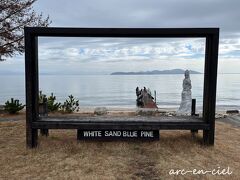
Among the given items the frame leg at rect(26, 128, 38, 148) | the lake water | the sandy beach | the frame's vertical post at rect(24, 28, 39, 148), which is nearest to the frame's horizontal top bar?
the frame's vertical post at rect(24, 28, 39, 148)

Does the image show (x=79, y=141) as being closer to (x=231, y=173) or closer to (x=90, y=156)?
(x=90, y=156)

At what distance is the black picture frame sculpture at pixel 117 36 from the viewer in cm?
737

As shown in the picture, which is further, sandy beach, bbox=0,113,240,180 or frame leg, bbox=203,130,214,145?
frame leg, bbox=203,130,214,145

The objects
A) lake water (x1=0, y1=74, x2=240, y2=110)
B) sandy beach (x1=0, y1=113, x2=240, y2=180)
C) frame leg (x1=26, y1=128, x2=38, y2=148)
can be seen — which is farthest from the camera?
lake water (x1=0, y1=74, x2=240, y2=110)

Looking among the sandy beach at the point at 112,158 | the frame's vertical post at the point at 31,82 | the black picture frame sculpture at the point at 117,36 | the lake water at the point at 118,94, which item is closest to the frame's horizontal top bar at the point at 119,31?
the black picture frame sculpture at the point at 117,36

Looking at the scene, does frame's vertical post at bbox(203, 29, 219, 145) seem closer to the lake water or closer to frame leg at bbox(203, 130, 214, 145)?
frame leg at bbox(203, 130, 214, 145)

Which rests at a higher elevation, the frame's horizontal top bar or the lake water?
the frame's horizontal top bar

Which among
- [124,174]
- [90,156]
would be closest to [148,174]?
[124,174]

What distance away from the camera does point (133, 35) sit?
7516mm

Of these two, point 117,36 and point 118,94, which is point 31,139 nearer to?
point 117,36

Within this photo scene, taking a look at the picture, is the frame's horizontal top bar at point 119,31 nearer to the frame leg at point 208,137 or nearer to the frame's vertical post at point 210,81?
the frame's vertical post at point 210,81

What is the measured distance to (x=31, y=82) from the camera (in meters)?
7.41

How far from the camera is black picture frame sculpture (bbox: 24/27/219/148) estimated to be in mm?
7371

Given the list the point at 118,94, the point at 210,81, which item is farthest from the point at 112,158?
the point at 118,94
